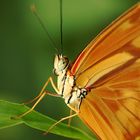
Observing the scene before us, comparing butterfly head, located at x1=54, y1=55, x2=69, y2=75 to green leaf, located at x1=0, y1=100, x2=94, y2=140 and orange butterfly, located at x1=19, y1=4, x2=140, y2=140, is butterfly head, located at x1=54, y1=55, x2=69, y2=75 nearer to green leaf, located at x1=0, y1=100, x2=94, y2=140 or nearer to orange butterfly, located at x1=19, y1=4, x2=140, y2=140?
orange butterfly, located at x1=19, y1=4, x2=140, y2=140

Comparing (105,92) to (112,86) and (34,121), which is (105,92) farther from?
(34,121)

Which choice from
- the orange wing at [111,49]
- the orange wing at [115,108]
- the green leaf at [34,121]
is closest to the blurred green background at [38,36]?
the orange wing at [115,108]

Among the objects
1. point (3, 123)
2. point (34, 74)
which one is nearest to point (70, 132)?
point (3, 123)

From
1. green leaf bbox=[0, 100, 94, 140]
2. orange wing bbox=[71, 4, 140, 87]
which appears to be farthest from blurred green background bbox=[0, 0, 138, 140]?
green leaf bbox=[0, 100, 94, 140]

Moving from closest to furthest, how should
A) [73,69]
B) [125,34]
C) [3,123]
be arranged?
1. [3,123]
2. [125,34]
3. [73,69]

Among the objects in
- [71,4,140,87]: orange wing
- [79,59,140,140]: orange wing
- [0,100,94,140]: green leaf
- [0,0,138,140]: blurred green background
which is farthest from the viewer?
[0,0,138,140]: blurred green background

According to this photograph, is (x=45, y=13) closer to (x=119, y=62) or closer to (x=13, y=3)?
(x=13, y=3)
